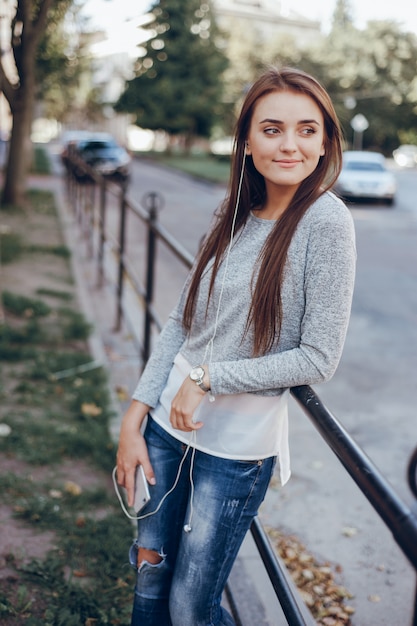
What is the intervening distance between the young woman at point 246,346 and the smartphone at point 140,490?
0.02 metres

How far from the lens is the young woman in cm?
167

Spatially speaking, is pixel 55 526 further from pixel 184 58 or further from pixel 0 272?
pixel 184 58

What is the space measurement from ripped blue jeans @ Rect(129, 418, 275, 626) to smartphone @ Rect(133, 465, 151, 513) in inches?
1.0

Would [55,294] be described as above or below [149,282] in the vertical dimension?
below

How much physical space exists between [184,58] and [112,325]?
40583mm

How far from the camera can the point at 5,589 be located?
2.71 metres

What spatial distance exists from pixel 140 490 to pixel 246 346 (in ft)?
1.57

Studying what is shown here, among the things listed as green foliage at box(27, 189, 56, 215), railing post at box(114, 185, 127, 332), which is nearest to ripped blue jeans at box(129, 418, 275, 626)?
railing post at box(114, 185, 127, 332)

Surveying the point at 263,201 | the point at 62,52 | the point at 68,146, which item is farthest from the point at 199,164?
the point at 263,201

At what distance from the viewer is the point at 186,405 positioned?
175cm

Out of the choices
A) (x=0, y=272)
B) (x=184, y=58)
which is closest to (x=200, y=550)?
(x=0, y=272)

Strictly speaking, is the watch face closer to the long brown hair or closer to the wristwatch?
the wristwatch

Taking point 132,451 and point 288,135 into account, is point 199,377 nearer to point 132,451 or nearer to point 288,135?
point 132,451

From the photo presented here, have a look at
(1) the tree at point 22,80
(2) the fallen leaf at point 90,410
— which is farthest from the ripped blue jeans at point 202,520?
(1) the tree at point 22,80
